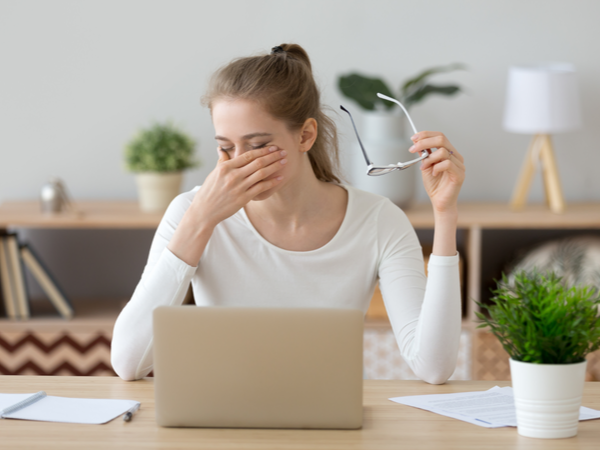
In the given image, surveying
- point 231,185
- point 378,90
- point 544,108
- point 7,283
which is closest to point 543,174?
point 544,108

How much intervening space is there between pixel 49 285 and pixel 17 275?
11 cm

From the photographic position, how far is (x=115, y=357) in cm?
122

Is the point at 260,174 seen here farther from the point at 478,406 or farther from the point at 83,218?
the point at 83,218

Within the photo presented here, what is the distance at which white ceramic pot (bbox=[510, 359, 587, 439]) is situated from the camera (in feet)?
2.91

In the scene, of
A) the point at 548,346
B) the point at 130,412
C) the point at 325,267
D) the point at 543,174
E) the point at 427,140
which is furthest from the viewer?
the point at 543,174

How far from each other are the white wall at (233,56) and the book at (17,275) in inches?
14.7

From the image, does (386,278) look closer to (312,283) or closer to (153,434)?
(312,283)

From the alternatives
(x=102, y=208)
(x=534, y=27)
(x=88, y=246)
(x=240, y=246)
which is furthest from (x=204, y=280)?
(x=534, y=27)

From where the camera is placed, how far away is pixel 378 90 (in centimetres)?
231

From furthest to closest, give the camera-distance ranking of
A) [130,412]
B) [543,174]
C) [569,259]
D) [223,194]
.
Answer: [543,174] → [569,259] → [223,194] → [130,412]

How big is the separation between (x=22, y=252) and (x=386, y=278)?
147cm

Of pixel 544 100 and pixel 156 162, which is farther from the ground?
pixel 544 100

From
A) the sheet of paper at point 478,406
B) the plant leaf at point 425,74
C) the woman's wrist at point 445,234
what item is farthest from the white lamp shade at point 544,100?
the sheet of paper at point 478,406

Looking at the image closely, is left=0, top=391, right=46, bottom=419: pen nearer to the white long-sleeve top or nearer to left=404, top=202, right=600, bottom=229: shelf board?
the white long-sleeve top
